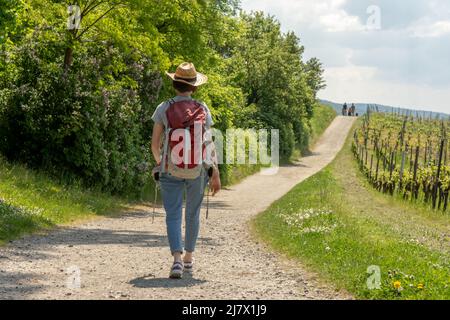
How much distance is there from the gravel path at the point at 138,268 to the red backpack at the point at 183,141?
4.43 feet

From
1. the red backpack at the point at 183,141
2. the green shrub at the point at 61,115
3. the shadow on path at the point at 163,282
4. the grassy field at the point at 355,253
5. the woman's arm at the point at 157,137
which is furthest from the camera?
the green shrub at the point at 61,115

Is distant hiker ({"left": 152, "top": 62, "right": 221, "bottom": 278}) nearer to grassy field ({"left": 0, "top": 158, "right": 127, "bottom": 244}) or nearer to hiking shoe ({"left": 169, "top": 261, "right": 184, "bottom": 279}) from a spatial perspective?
hiking shoe ({"left": 169, "top": 261, "right": 184, "bottom": 279})

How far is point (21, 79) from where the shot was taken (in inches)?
821

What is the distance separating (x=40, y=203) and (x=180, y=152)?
27.5ft

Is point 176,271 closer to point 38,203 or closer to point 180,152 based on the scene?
point 180,152

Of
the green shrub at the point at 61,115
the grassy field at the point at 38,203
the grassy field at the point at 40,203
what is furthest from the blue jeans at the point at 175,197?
the green shrub at the point at 61,115

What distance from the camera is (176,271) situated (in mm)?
8445

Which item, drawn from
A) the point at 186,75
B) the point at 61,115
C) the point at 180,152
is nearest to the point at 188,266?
the point at 180,152

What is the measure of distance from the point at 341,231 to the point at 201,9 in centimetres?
1568

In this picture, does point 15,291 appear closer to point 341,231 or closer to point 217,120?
point 341,231

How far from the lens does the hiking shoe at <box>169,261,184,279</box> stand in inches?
332

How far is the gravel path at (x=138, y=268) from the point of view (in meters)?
7.66

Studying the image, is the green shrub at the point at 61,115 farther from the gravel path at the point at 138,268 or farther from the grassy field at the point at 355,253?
the grassy field at the point at 355,253
